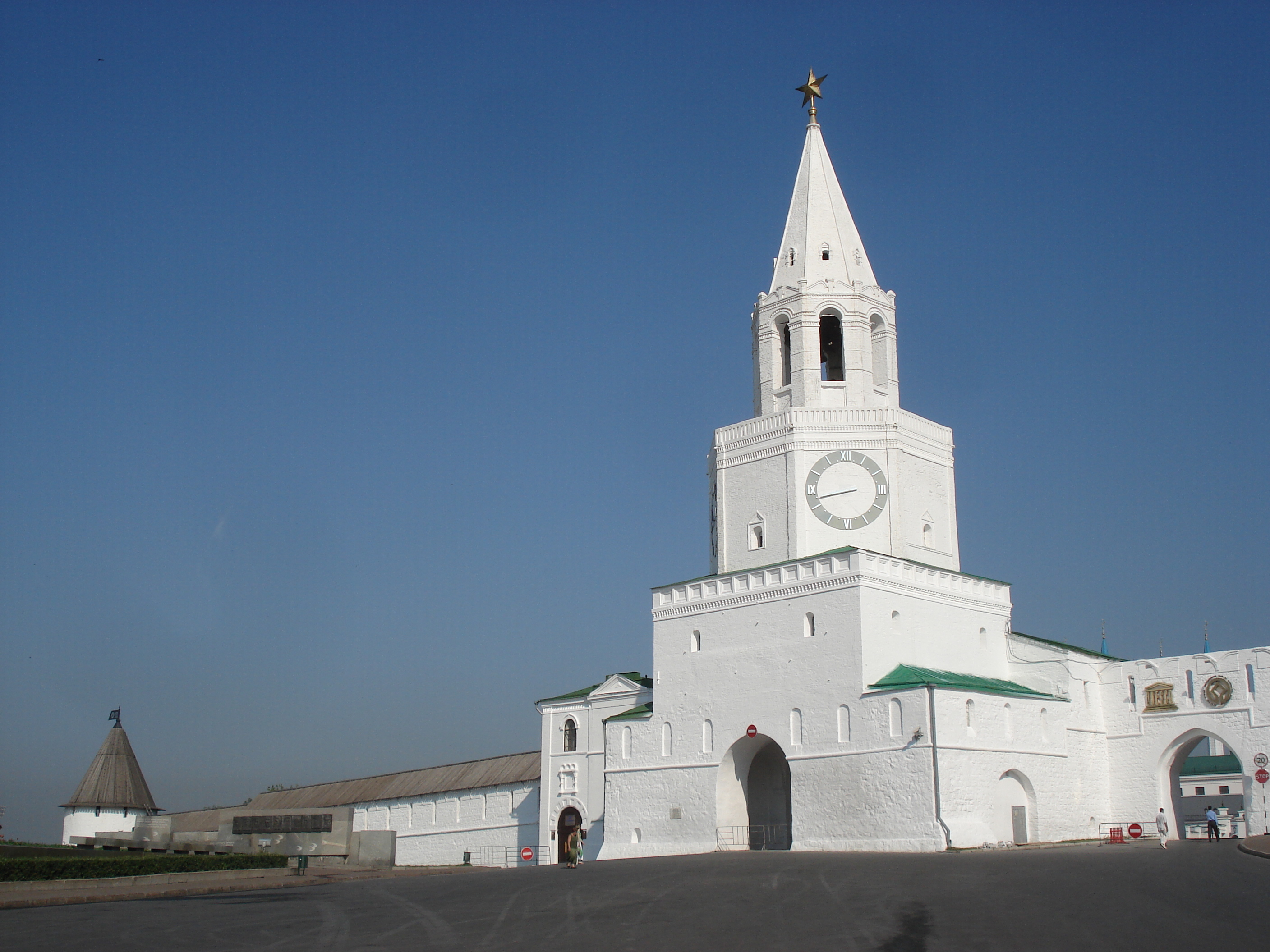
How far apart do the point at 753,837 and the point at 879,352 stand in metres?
17.3

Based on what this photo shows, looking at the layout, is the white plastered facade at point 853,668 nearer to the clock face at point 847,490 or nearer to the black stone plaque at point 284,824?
the clock face at point 847,490

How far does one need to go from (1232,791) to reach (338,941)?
72.6 m

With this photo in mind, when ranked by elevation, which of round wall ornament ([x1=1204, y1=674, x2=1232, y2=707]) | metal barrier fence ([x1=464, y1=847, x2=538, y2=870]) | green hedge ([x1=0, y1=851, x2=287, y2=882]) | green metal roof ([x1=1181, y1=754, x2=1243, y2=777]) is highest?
round wall ornament ([x1=1204, y1=674, x2=1232, y2=707])

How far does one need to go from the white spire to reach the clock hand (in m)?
7.62

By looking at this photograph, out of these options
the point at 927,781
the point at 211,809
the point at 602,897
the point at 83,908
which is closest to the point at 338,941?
the point at 602,897

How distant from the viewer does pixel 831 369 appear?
143 ft

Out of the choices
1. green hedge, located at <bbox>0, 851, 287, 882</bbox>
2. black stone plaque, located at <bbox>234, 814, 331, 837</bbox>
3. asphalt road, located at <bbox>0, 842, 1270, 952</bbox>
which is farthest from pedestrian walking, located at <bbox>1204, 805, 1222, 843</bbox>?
black stone plaque, located at <bbox>234, 814, 331, 837</bbox>

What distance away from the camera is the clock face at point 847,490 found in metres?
40.0

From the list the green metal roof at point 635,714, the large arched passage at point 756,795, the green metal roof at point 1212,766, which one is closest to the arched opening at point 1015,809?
the large arched passage at point 756,795

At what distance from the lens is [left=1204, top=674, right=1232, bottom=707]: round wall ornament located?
39.3 metres

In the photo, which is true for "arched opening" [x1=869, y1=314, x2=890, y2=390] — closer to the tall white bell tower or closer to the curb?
the tall white bell tower

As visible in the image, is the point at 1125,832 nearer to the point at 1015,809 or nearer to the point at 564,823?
the point at 1015,809

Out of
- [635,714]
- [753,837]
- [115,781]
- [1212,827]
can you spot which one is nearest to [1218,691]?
[1212,827]

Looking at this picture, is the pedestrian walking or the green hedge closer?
the green hedge
